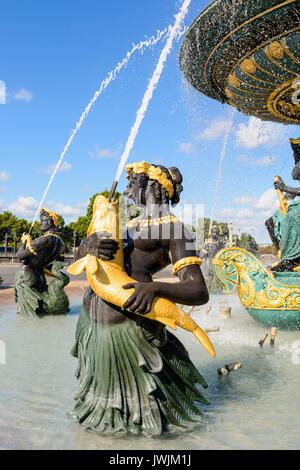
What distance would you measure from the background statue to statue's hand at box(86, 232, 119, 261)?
8.69m

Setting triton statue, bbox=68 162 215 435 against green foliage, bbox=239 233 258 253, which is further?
green foliage, bbox=239 233 258 253

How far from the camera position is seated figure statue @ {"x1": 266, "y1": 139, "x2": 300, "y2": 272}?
6.08m

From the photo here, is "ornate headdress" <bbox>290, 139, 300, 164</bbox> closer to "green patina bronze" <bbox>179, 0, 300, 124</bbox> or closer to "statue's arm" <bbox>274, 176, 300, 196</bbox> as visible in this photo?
"green patina bronze" <bbox>179, 0, 300, 124</bbox>

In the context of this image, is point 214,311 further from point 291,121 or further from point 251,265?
point 291,121

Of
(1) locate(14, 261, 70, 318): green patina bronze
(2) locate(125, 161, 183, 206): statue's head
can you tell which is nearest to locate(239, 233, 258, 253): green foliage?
(1) locate(14, 261, 70, 318): green patina bronze

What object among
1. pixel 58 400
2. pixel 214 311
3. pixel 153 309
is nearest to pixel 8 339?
pixel 58 400

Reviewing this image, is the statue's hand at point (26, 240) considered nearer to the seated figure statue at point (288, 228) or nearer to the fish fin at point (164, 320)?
the seated figure statue at point (288, 228)

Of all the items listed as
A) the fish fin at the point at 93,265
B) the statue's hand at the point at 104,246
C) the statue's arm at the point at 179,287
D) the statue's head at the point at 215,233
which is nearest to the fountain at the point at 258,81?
the statue's arm at the point at 179,287

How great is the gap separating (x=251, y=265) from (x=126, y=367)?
12.9 ft

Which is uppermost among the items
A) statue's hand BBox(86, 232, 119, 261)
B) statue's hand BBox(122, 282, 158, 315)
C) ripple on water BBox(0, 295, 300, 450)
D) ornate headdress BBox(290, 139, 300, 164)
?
ornate headdress BBox(290, 139, 300, 164)

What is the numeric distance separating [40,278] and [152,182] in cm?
532

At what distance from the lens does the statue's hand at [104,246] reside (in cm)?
239

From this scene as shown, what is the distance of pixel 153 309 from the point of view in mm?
2383

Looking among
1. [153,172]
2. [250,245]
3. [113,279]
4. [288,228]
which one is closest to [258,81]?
[288,228]
